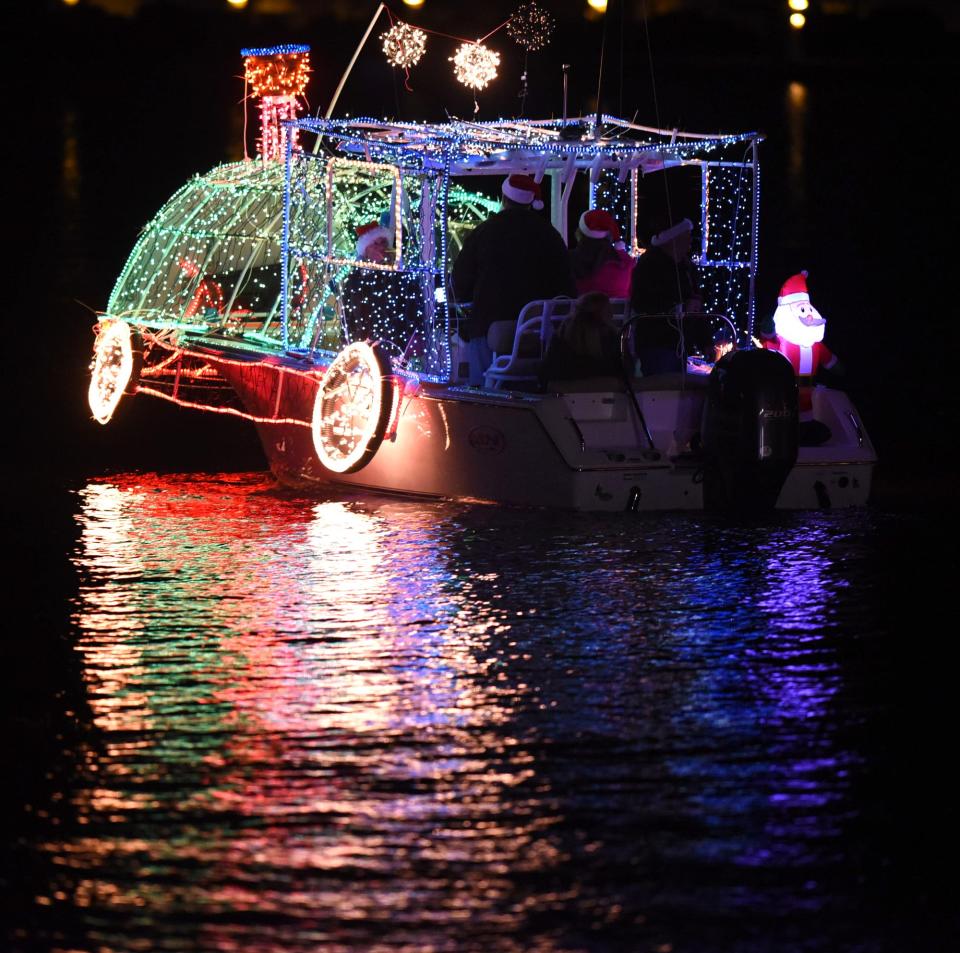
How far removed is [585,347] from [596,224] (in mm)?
1842

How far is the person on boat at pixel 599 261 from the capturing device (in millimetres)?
14648

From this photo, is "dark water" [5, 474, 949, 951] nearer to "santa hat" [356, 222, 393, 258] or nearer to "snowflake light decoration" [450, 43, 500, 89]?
"santa hat" [356, 222, 393, 258]

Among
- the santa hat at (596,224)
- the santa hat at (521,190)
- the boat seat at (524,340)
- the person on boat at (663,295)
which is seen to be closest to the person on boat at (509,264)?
the santa hat at (521,190)

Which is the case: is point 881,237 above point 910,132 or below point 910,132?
below

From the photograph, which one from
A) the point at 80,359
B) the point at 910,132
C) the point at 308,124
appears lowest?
the point at 80,359

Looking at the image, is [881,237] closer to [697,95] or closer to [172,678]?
[697,95]

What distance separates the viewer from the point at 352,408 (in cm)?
1370

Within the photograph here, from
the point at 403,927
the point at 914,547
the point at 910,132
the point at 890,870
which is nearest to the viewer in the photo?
the point at 403,927

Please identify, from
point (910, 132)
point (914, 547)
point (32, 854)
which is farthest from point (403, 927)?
point (910, 132)

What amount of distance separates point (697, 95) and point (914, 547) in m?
52.2

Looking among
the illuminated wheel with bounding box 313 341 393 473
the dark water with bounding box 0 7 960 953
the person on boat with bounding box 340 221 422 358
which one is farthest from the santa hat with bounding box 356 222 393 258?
the dark water with bounding box 0 7 960 953

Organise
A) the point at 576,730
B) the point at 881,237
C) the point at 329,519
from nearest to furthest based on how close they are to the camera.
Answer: the point at 576,730
the point at 329,519
the point at 881,237

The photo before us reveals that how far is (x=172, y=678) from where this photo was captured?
896 centimetres

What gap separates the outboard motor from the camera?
12516 mm
